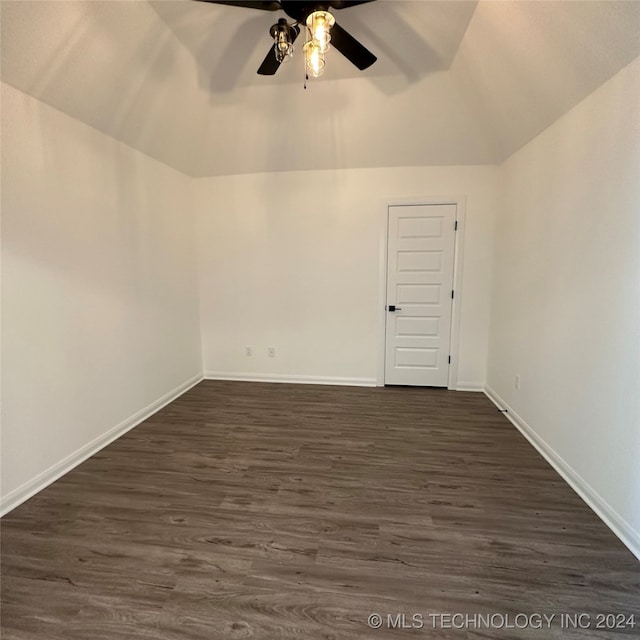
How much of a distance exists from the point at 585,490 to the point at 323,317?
2.77m

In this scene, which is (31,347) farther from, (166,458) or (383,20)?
(383,20)

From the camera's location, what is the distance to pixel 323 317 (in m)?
4.07

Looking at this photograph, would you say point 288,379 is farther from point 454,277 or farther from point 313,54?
point 313,54

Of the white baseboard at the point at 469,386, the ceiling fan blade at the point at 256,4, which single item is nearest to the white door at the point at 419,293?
the white baseboard at the point at 469,386

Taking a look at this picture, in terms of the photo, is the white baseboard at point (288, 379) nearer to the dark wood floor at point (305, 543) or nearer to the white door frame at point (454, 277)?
the white door frame at point (454, 277)

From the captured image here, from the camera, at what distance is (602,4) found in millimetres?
1638

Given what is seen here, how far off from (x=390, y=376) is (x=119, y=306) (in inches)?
115

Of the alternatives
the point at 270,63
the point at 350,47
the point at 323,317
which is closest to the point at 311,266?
the point at 323,317

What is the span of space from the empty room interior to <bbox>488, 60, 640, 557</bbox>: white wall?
0.7 inches

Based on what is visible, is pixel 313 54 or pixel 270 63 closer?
pixel 313 54

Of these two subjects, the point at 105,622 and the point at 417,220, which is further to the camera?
the point at 417,220

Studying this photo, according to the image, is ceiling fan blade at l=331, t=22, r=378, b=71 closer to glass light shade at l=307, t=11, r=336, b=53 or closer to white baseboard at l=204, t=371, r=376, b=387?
glass light shade at l=307, t=11, r=336, b=53

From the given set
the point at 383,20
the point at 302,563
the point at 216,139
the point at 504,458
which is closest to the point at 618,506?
the point at 504,458

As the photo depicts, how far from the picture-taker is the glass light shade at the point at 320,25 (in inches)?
71.4
